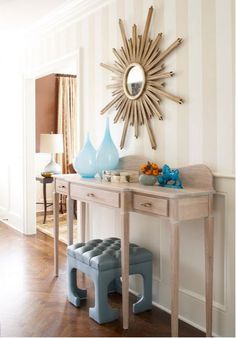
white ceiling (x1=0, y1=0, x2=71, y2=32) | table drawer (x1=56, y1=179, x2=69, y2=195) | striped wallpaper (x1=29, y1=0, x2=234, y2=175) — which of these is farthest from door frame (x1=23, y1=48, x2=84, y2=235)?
striped wallpaper (x1=29, y1=0, x2=234, y2=175)

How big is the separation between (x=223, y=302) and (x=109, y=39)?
241cm

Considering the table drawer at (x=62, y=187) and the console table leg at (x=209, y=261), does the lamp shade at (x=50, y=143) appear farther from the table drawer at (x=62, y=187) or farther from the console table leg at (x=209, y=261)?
the console table leg at (x=209, y=261)

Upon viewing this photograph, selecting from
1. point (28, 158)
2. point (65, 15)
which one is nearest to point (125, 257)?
point (65, 15)

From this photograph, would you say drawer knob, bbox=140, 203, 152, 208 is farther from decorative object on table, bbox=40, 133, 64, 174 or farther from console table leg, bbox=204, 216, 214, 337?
decorative object on table, bbox=40, 133, 64, 174

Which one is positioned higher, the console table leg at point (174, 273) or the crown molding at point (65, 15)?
the crown molding at point (65, 15)

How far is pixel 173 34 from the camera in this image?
2807mm

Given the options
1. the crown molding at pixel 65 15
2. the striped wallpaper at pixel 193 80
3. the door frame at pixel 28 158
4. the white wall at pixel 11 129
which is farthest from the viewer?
the white wall at pixel 11 129

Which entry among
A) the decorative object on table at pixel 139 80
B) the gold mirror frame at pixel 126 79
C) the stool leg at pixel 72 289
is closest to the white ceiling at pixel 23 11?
the decorative object on table at pixel 139 80

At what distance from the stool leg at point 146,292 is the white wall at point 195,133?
122 mm

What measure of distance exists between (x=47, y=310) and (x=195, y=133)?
5.53 ft

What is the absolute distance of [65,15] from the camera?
13.4ft

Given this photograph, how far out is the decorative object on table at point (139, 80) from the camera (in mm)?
2928

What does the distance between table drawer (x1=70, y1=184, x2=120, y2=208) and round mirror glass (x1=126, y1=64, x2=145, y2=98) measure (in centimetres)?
86

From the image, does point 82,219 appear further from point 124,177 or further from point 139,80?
point 139,80
